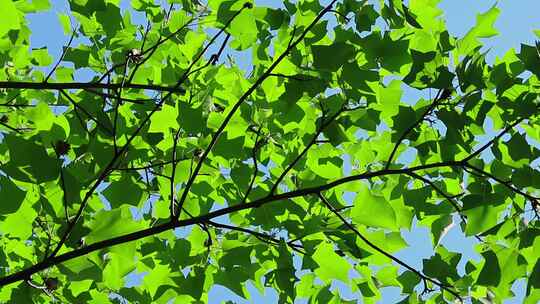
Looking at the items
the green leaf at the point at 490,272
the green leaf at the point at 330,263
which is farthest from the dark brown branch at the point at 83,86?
the green leaf at the point at 490,272

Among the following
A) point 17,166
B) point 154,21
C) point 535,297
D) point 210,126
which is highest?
point 154,21

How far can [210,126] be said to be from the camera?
6.77 ft

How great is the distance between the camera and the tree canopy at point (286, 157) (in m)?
1.70

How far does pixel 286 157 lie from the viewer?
2.30 m

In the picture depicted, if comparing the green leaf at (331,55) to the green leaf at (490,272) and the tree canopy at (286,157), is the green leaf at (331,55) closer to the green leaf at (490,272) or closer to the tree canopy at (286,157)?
the tree canopy at (286,157)

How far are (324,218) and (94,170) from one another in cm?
→ 79

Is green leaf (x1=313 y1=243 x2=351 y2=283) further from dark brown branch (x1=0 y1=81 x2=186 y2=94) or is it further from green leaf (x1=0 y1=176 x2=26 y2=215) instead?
green leaf (x1=0 y1=176 x2=26 y2=215)

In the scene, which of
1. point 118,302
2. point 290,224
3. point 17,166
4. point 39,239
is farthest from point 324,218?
point 39,239

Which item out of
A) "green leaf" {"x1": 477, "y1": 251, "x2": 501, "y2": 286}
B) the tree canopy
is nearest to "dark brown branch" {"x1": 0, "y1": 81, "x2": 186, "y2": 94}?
the tree canopy

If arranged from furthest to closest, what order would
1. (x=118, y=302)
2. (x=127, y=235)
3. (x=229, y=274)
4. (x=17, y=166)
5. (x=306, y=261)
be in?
(x=118, y=302), (x=229, y=274), (x=306, y=261), (x=127, y=235), (x=17, y=166)

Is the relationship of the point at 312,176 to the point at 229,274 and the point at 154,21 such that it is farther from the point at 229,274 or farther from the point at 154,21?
the point at 154,21

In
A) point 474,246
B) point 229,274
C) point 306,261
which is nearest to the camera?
point 306,261

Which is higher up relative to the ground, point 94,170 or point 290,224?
point 94,170

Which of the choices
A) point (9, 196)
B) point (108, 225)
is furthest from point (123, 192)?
point (9, 196)
